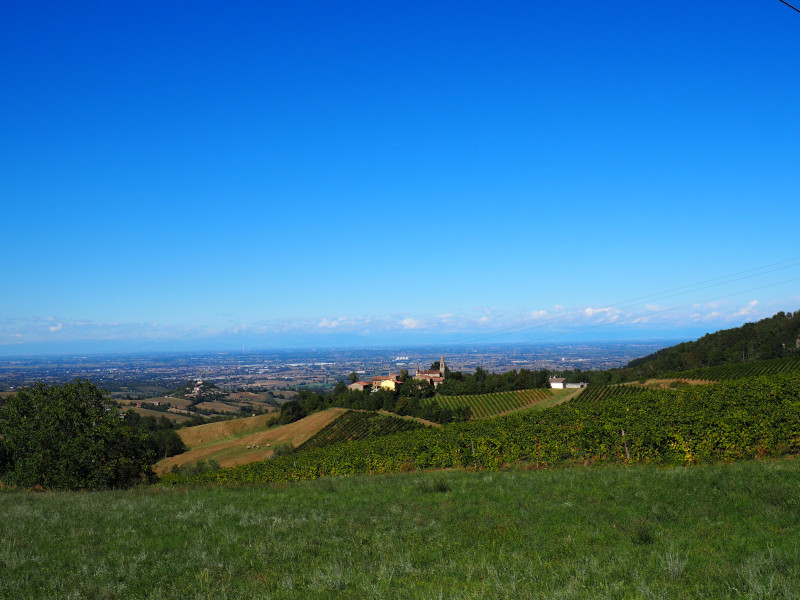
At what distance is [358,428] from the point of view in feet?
281

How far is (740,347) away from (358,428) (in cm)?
9838

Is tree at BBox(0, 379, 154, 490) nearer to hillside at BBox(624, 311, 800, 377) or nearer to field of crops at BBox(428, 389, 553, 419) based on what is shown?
field of crops at BBox(428, 389, 553, 419)

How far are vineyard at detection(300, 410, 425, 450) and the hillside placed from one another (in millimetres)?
53211

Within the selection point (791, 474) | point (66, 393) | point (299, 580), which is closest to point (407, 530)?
point (299, 580)

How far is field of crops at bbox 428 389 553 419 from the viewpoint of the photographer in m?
91.8

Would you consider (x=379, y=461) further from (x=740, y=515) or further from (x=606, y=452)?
(x=740, y=515)

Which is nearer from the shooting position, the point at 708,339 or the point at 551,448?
the point at 551,448

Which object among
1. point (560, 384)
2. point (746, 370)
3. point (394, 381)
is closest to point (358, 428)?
point (560, 384)

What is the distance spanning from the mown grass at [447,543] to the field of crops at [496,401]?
261 ft

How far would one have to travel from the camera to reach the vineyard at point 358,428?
78438 millimetres

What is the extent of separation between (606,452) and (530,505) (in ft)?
41.2

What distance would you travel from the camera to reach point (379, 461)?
29.1 metres

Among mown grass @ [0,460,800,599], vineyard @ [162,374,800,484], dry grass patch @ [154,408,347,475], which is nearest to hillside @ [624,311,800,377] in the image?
dry grass patch @ [154,408,347,475]

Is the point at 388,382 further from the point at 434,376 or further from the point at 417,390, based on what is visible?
the point at 417,390
